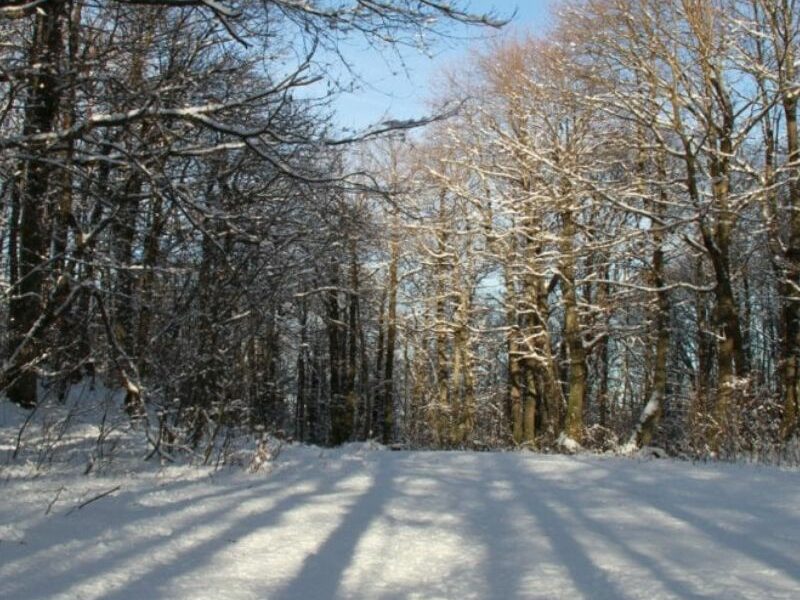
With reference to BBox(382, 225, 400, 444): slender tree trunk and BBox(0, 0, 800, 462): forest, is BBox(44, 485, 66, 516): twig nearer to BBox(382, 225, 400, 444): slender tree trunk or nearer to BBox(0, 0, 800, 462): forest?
BBox(0, 0, 800, 462): forest

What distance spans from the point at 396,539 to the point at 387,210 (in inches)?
196

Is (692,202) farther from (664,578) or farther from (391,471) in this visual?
(664,578)

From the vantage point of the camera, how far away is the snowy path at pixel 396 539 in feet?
8.81

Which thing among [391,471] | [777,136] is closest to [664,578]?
[391,471]

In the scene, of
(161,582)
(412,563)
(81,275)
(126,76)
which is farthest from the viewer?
(126,76)

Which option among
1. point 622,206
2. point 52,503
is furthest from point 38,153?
point 622,206

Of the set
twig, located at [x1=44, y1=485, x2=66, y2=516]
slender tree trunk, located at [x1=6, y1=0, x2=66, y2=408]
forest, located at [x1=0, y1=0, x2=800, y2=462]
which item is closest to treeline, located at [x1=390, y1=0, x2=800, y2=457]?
forest, located at [x1=0, y1=0, x2=800, y2=462]

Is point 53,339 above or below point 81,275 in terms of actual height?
below

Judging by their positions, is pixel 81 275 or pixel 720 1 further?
pixel 720 1

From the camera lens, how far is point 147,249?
755 cm

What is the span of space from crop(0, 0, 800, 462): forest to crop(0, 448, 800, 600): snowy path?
1.89 metres

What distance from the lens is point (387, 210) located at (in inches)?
314

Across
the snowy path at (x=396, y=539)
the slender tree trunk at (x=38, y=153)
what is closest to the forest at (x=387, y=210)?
the slender tree trunk at (x=38, y=153)

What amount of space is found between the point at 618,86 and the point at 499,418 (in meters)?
14.2
